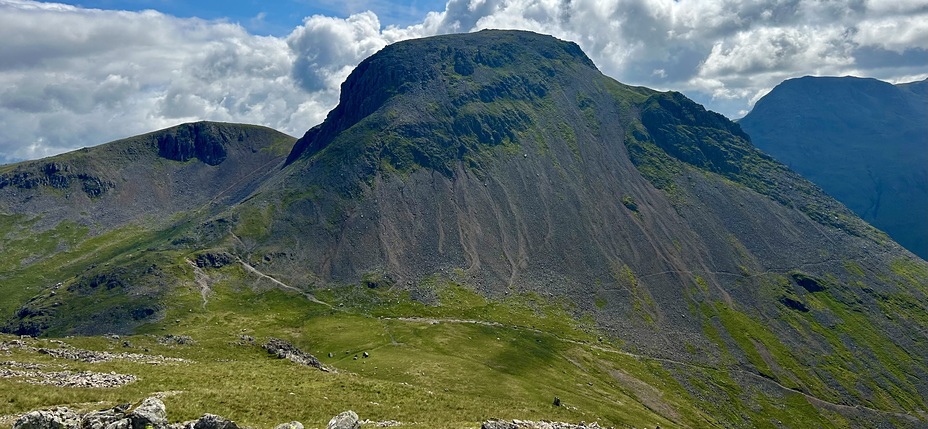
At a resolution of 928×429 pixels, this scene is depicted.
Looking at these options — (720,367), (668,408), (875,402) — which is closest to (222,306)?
(668,408)

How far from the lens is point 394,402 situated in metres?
59.1

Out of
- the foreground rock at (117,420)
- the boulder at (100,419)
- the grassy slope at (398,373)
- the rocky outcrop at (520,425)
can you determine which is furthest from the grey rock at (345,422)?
the boulder at (100,419)

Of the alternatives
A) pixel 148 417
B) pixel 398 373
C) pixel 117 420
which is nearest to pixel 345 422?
pixel 148 417

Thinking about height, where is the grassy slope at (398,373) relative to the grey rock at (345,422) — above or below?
below

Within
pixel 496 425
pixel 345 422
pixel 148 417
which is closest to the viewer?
pixel 148 417

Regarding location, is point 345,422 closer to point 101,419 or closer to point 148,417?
point 148,417

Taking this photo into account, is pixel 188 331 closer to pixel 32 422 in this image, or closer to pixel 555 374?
pixel 555 374

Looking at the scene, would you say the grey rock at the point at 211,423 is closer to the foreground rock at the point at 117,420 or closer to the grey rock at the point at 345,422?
the foreground rock at the point at 117,420

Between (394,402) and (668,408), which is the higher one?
(394,402)

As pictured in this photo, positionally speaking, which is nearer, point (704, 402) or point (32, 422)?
point (32, 422)

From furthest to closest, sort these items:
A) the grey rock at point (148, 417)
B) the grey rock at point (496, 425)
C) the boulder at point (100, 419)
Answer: the grey rock at point (496, 425) → the grey rock at point (148, 417) → the boulder at point (100, 419)

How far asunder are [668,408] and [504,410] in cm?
9443

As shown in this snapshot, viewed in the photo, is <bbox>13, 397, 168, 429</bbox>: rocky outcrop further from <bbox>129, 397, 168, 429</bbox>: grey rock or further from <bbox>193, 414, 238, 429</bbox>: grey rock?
<bbox>193, 414, 238, 429</bbox>: grey rock

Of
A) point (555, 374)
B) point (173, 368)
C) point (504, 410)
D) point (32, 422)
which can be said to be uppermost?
point (32, 422)
